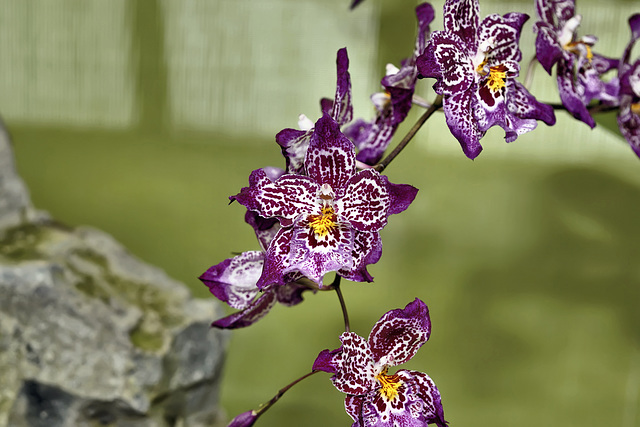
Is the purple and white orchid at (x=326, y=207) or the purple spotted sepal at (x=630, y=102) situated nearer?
the purple and white orchid at (x=326, y=207)

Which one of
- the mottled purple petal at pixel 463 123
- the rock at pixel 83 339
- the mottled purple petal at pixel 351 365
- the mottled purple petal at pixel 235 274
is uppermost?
the mottled purple petal at pixel 463 123

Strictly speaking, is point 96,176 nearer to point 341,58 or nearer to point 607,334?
point 341,58

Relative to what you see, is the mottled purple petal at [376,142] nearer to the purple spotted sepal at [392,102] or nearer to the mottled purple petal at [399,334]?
the purple spotted sepal at [392,102]

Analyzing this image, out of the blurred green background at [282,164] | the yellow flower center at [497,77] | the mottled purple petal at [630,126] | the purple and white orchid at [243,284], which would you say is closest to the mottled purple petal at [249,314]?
the purple and white orchid at [243,284]

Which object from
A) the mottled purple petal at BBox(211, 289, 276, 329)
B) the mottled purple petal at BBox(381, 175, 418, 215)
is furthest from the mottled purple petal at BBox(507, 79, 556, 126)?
the mottled purple petal at BBox(211, 289, 276, 329)

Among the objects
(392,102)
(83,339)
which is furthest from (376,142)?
(83,339)

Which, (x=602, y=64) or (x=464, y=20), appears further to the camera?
(x=602, y=64)

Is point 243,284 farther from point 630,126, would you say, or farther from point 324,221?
point 630,126
